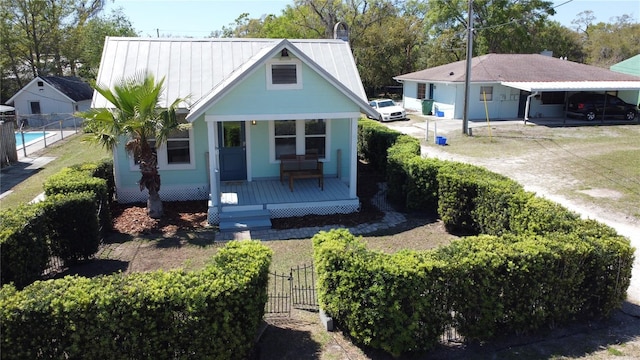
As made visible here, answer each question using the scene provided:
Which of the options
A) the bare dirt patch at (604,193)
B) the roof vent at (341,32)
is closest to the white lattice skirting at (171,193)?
the roof vent at (341,32)

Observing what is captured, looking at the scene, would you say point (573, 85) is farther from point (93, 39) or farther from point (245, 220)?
point (93, 39)

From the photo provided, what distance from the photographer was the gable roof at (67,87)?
32.7 m

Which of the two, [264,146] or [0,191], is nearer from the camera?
[264,146]

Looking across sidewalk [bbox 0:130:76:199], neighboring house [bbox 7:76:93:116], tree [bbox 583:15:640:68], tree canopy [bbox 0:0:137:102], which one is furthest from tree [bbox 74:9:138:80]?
tree [bbox 583:15:640:68]

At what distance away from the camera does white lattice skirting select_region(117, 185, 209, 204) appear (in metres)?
14.0

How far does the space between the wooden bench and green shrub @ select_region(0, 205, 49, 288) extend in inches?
272

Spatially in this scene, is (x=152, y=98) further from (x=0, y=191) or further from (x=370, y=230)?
(x=0, y=191)

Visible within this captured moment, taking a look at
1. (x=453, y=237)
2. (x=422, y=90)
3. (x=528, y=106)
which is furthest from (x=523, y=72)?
(x=453, y=237)

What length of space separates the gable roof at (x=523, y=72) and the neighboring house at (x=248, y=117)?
18267mm

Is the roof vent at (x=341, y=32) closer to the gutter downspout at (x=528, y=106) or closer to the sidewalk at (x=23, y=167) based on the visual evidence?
the sidewalk at (x=23, y=167)

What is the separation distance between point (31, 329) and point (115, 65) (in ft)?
34.9

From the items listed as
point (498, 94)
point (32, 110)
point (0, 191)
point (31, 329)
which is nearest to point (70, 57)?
point (32, 110)

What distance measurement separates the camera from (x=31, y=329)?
5.06 metres

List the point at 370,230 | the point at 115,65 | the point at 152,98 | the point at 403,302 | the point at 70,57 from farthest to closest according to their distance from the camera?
1. the point at 70,57
2. the point at 115,65
3. the point at 370,230
4. the point at 152,98
5. the point at 403,302
